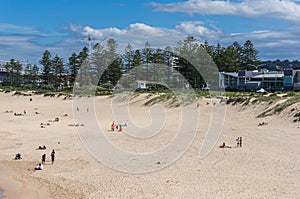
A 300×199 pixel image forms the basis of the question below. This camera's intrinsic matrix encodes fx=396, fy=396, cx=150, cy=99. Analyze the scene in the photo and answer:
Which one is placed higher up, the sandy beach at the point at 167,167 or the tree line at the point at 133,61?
the tree line at the point at 133,61

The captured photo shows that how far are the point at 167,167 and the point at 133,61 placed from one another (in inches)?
1691

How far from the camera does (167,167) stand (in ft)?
52.4

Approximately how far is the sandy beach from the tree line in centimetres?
2574

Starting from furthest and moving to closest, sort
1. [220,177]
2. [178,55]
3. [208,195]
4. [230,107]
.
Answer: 1. [178,55]
2. [230,107]
3. [220,177]
4. [208,195]

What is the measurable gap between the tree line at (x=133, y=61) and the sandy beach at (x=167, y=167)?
25739 mm

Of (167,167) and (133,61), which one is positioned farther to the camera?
(133,61)

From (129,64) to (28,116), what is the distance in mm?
25820

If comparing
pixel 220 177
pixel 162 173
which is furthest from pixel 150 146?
pixel 220 177

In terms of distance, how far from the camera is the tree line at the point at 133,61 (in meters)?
53.0

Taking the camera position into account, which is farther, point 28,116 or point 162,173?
point 28,116

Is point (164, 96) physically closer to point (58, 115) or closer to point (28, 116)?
point (58, 115)

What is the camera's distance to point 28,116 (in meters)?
35.8

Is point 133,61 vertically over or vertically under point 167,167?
over

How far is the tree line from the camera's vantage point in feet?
174
